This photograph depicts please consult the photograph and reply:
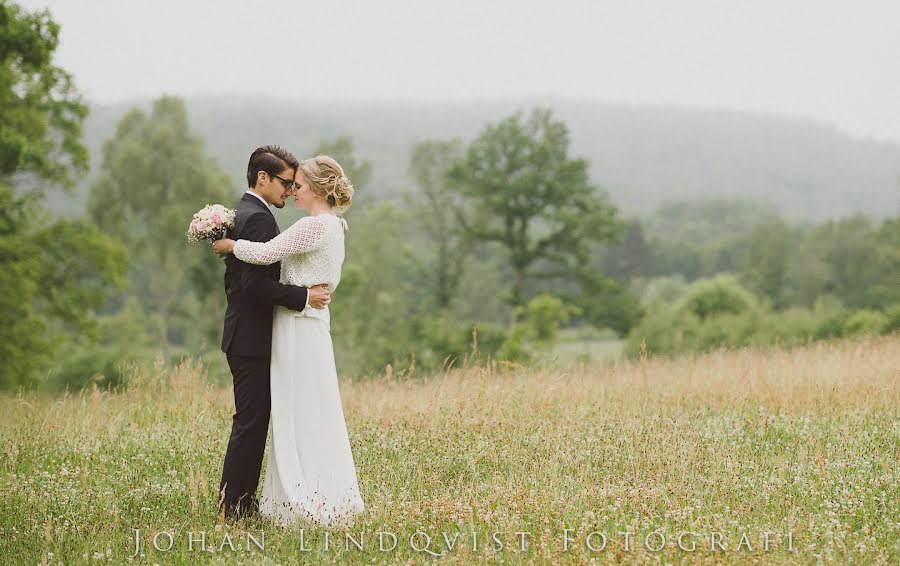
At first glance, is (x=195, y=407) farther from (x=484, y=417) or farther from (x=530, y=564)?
(x=530, y=564)

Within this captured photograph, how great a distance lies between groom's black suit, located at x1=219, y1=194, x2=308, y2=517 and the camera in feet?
18.2

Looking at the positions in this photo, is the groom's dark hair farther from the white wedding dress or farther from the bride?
the white wedding dress

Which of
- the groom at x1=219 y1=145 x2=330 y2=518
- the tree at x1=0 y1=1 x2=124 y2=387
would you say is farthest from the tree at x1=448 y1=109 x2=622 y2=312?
the groom at x1=219 y1=145 x2=330 y2=518

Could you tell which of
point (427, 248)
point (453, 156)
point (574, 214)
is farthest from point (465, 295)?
point (574, 214)

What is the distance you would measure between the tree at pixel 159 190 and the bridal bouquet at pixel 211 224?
33.3 meters

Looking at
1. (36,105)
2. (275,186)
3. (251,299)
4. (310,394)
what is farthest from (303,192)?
(36,105)

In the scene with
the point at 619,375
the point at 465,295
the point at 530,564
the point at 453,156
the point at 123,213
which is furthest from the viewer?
the point at 465,295

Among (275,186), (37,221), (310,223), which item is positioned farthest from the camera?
(37,221)

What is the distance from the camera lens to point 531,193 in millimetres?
42844

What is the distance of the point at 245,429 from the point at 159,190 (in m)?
36.4

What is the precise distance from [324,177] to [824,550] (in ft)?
12.8

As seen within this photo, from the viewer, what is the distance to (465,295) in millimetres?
59188

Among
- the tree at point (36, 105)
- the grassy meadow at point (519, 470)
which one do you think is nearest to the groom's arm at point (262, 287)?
the grassy meadow at point (519, 470)

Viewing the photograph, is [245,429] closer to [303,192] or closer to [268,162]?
[303,192]
